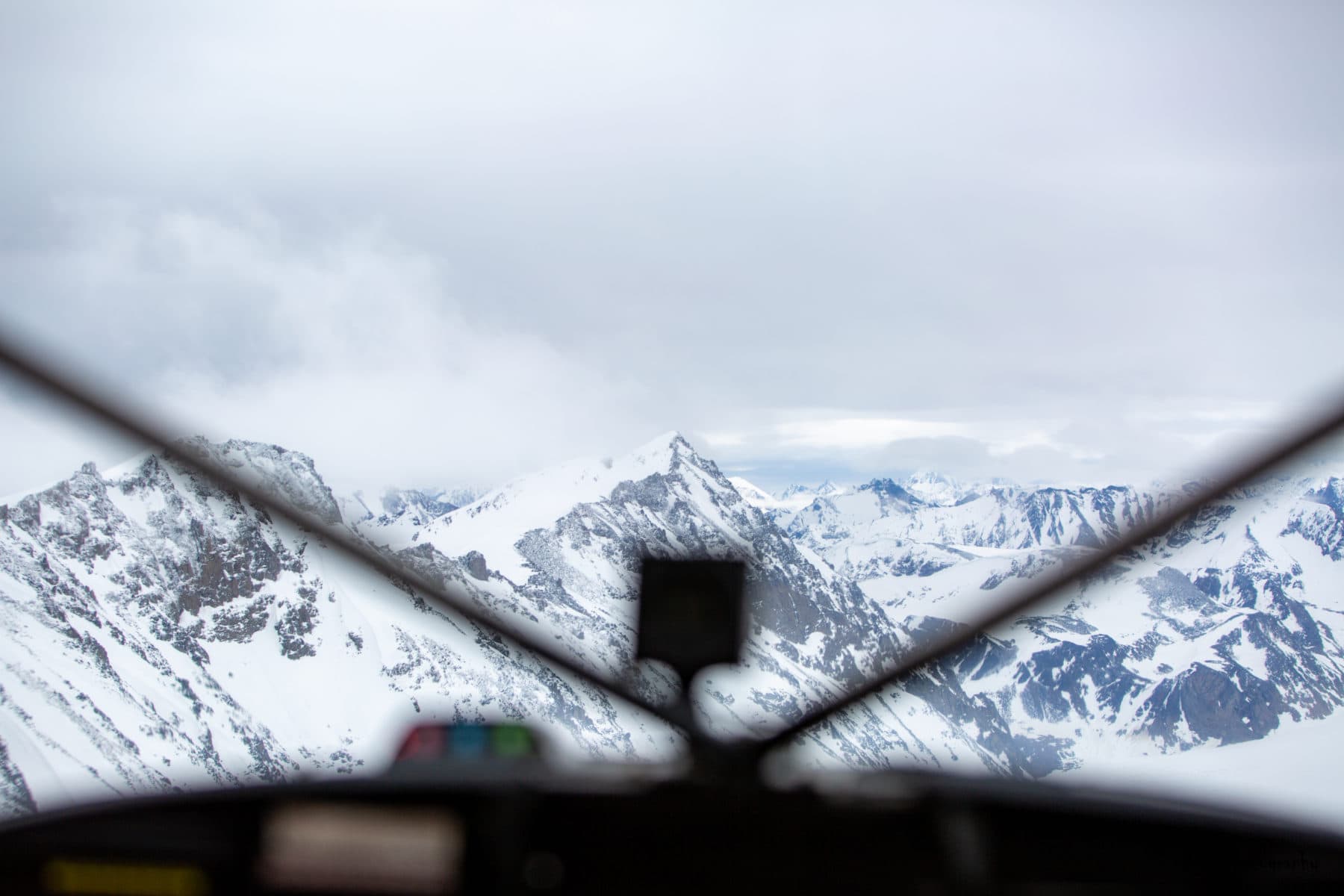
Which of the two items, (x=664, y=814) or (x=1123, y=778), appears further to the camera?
(x=1123, y=778)

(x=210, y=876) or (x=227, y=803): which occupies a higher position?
(x=227, y=803)

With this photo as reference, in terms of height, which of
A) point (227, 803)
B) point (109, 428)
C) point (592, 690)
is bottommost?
point (227, 803)

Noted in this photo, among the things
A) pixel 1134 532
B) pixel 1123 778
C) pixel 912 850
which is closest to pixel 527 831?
pixel 912 850

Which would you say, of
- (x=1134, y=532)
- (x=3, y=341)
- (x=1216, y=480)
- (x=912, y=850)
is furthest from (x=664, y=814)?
Answer: (x=3, y=341)

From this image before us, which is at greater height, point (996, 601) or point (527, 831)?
point (996, 601)

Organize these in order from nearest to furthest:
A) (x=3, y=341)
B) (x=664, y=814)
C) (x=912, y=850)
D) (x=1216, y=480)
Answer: (x=3, y=341)
(x=1216, y=480)
(x=912, y=850)
(x=664, y=814)

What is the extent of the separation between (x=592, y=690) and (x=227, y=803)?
1455 mm

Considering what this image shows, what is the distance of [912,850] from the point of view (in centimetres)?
344

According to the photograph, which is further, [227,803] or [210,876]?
[227,803]

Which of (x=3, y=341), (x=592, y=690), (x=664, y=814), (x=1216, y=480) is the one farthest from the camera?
(x=592, y=690)

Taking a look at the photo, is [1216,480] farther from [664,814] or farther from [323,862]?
[323,862]

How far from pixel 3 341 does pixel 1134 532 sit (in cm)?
290

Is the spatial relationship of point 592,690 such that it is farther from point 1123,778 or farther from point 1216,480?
point 1216,480

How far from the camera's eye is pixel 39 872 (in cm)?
362
